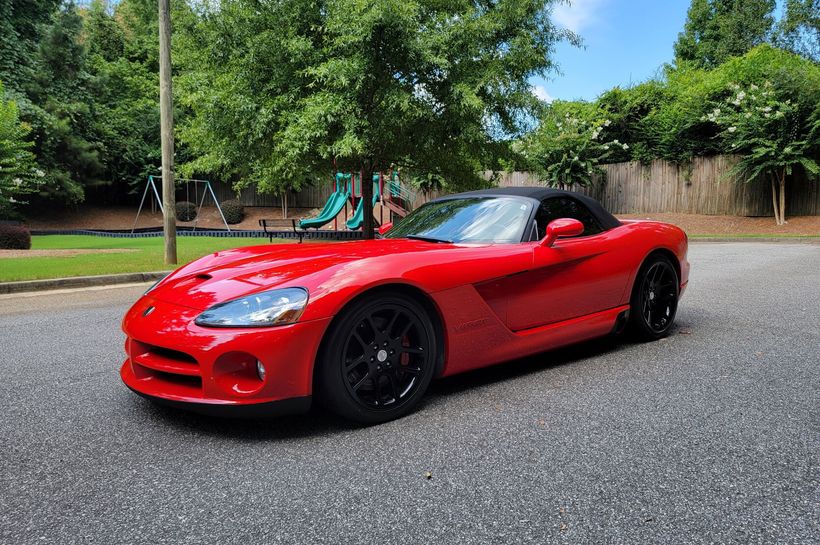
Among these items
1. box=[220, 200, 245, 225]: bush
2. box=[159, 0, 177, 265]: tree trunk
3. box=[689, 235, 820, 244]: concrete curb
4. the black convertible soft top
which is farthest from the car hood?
box=[220, 200, 245, 225]: bush

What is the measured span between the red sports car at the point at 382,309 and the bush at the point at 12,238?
1383 cm

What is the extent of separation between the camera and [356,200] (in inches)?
988

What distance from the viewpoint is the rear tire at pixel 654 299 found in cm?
442

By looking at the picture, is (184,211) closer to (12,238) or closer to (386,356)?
(12,238)

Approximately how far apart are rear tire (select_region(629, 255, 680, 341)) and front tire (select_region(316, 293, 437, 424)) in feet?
6.78

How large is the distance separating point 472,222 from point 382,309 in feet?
4.13

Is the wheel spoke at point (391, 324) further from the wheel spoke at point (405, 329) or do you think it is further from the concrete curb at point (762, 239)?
the concrete curb at point (762, 239)

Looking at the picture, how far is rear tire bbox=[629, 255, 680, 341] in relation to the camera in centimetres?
442

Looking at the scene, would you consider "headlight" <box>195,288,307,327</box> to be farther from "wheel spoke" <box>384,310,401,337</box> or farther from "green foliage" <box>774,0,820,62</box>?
"green foliage" <box>774,0,820,62</box>

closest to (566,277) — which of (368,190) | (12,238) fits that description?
(368,190)

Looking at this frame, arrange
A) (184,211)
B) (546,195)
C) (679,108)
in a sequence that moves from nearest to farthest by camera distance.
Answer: (546,195), (679,108), (184,211)

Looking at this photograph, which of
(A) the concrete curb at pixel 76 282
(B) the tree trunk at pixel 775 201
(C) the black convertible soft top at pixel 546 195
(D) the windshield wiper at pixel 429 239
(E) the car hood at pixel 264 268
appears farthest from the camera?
(B) the tree trunk at pixel 775 201

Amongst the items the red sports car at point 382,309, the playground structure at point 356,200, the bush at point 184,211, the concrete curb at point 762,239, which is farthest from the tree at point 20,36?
the red sports car at point 382,309

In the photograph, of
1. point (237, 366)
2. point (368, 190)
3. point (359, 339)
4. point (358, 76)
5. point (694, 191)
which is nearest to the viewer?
→ point (237, 366)
